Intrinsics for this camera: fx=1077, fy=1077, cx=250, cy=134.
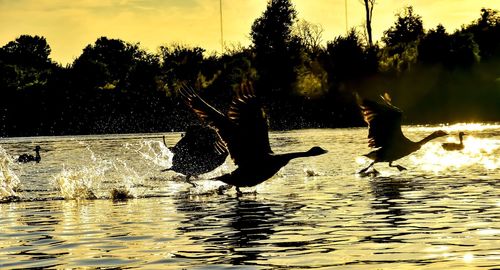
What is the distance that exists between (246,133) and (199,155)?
26.2 feet

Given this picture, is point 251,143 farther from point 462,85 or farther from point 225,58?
point 225,58

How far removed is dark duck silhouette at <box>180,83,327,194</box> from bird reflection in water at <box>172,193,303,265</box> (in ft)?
2.01

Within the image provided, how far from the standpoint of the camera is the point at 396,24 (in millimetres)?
117688

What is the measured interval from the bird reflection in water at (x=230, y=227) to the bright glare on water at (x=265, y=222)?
0.05 ft

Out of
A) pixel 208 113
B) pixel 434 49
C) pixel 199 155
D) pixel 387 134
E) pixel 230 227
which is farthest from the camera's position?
pixel 434 49

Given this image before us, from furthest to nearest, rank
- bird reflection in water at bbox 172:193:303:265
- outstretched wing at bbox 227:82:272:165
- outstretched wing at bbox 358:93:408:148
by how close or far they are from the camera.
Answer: outstretched wing at bbox 358:93:408:148 < outstretched wing at bbox 227:82:272:165 < bird reflection in water at bbox 172:193:303:265

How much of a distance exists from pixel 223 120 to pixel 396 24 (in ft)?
334

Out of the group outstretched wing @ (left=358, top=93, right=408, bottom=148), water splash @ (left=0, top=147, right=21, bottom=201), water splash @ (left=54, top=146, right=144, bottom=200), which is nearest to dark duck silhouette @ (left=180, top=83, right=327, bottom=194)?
water splash @ (left=54, top=146, right=144, bottom=200)

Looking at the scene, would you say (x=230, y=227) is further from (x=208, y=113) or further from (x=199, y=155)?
(x=199, y=155)

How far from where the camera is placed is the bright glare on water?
11.6 metres

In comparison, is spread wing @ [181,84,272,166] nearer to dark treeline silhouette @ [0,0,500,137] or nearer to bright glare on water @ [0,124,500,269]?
bright glare on water @ [0,124,500,269]

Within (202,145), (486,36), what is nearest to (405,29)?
(486,36)

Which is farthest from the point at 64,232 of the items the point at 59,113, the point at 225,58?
the point at 225,58

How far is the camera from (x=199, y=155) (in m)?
26.1
